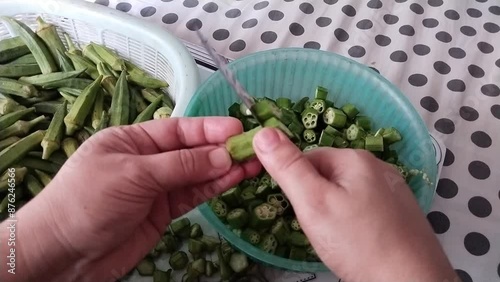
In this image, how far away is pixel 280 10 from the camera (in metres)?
1.38

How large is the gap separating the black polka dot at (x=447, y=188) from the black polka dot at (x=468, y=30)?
491 millimetres

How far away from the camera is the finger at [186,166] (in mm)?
666

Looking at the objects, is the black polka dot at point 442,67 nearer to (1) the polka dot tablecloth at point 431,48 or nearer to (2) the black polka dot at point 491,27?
(1) the polka dot tablecloth at point 431,48

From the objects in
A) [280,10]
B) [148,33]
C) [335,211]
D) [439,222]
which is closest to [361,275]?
[335,211]

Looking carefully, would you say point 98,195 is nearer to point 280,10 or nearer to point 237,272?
point 237,272

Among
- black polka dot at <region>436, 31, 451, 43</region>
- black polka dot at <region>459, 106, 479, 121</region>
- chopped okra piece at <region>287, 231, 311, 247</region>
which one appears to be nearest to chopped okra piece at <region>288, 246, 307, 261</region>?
chopped okra piece at <region>287, 231, 311, 247</region>

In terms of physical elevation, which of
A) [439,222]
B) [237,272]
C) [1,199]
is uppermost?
[439,222]

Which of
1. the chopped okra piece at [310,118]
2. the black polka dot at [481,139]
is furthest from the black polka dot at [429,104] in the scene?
the chopped okra piece at [310,118]

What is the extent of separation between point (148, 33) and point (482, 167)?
79 centimetres

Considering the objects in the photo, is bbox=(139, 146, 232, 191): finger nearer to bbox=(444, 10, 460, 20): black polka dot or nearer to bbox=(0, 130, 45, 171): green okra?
bbox=(0, 130, 45, 171): green okra

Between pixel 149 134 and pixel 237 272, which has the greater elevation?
pixel 149 134

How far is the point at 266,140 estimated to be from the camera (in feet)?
2.09

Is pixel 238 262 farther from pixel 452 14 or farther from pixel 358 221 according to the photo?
pixel 452 14

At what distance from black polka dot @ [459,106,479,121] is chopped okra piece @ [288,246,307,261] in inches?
21.2
